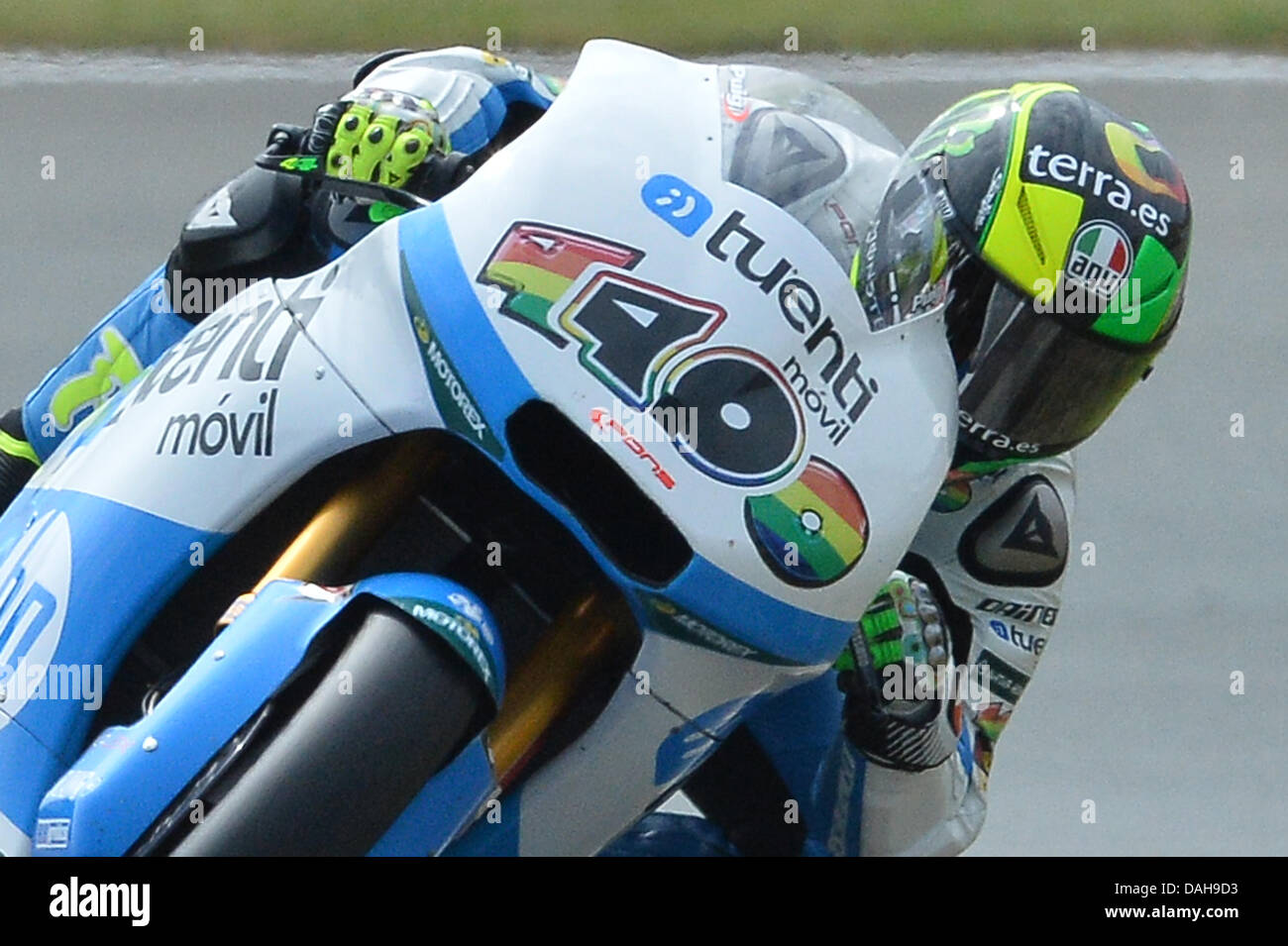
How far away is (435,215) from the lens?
7.39ft

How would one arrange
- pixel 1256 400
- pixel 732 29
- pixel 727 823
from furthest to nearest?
1. pixel 732 29
2. pixel 1256 400
3. pixel 727 823

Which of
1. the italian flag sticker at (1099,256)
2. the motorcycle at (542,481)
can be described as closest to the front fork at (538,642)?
the motorcycle at (542,481)

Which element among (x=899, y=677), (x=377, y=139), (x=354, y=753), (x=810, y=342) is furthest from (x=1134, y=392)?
(x=354, y=753)

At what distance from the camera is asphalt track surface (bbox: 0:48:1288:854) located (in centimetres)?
391

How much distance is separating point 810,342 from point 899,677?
65cm

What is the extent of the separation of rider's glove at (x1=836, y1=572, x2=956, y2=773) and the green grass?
3876 millimetres

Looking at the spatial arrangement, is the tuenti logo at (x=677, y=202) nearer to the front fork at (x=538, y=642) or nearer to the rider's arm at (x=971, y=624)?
the front fork at (x=538, y=642)

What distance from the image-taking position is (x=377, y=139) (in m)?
2.60
